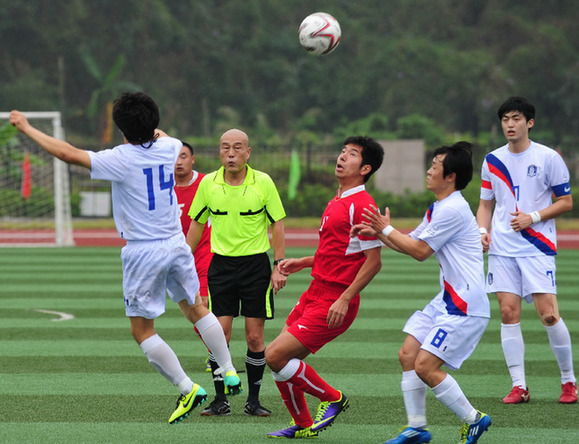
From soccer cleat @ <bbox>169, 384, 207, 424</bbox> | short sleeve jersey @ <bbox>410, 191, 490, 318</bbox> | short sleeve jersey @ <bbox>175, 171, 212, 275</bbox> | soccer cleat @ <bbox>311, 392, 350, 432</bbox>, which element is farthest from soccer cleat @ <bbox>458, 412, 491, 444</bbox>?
short sleeve jersey @ <bbox>175, 171, 212, 275</bbox>

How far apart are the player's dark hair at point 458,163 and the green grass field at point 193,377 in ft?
5.42

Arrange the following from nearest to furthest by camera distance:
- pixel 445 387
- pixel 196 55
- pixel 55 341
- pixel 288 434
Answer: pixel 445 387
pixel 288 434
pixel 55 341
pixel 196 55

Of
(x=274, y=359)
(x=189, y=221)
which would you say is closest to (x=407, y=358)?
(x=274, y=359)

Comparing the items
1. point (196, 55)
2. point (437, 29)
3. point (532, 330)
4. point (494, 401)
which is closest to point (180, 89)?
point (196, 55)

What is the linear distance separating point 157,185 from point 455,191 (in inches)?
71.5

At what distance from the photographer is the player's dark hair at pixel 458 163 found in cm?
555

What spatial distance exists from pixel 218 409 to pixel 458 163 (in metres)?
2.47

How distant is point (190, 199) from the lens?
8.22 meters

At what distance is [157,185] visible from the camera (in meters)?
5.68

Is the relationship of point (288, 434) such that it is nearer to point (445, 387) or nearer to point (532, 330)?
point (445, 387)

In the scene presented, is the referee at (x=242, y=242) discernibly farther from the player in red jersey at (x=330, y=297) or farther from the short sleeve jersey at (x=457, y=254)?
the short sleeve jersey at (x=457, y=254)

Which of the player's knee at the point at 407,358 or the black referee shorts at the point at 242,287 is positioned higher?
the black referee shorts at the point at 242,287

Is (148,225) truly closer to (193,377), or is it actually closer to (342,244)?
(342,244)

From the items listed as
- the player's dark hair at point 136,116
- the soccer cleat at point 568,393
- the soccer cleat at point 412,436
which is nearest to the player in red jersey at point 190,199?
the player's dark hair at point 136,116
